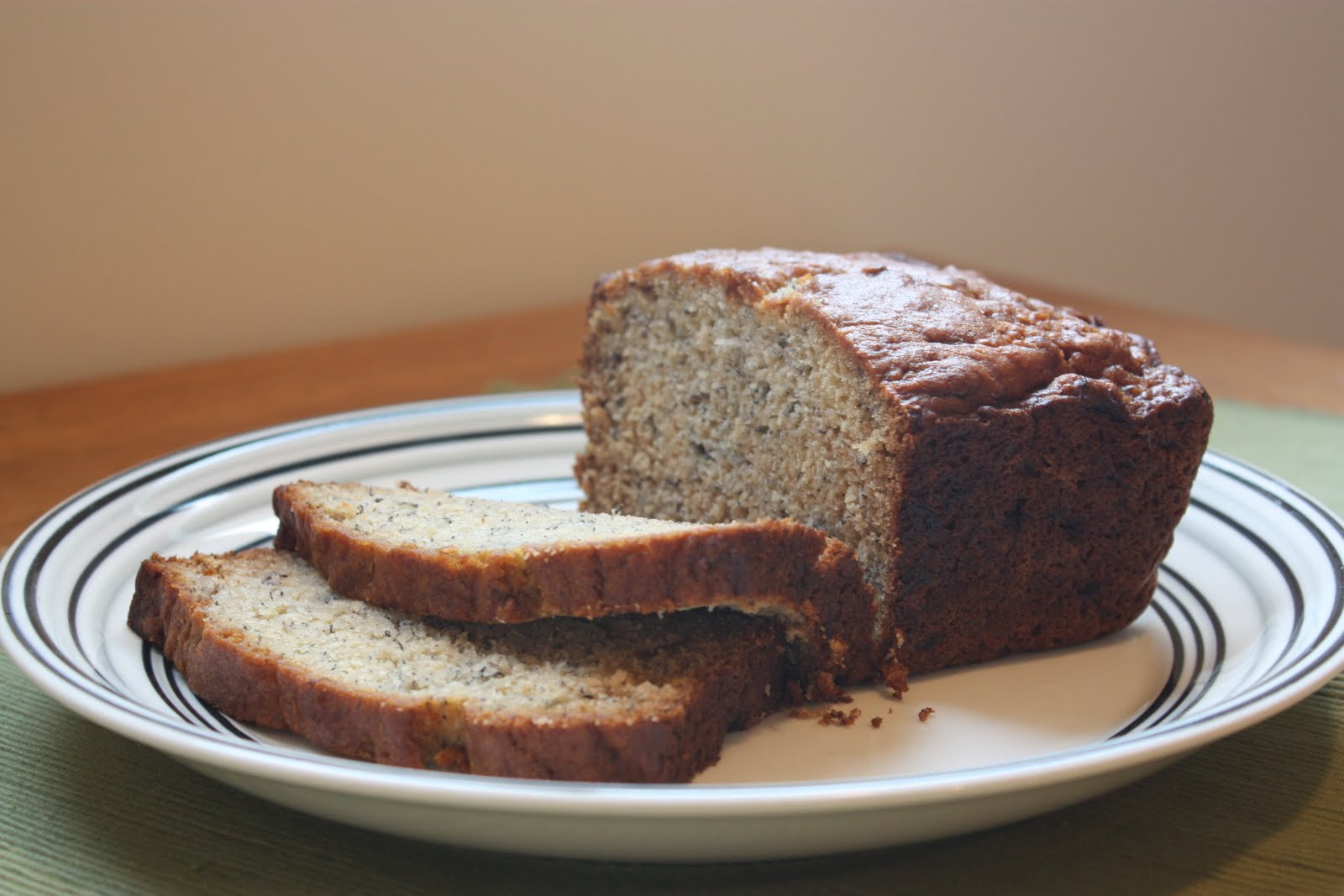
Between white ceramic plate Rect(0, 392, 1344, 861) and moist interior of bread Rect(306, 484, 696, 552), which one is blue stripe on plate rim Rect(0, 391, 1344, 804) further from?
moist interior of bread Rect(306, 484, 696, 552)

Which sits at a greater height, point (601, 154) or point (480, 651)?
point (601, 154)

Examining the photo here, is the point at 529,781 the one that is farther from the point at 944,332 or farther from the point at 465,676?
the point at 944,332

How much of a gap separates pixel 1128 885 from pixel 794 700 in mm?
744

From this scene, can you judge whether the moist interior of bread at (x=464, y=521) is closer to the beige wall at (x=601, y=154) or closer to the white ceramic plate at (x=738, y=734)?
the white ceramic plate at (x=738, y=734)

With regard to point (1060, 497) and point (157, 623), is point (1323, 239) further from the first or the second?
point (157, 623)

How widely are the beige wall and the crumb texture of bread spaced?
2.63 meters

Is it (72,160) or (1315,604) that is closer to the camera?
(1315,604)

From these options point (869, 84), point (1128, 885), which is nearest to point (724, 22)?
point (869, 84)

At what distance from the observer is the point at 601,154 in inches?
241

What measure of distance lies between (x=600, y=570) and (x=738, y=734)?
0.42 metres

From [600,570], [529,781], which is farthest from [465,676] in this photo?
[529,781]

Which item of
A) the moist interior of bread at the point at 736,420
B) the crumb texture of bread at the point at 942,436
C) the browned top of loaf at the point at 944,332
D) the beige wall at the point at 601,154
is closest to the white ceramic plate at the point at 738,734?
the crumb texture of bread at the point at 942,436

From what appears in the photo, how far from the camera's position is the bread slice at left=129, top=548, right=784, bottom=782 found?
2074mm

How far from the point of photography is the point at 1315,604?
2.68 m
